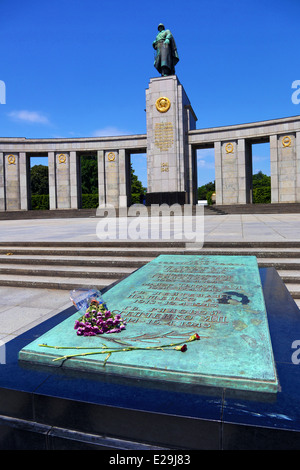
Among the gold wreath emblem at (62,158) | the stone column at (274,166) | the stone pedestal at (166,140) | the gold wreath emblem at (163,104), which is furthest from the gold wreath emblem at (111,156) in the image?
the stone column at (274,166)

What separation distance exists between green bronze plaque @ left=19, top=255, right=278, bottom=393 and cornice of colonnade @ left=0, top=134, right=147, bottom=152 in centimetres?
3348

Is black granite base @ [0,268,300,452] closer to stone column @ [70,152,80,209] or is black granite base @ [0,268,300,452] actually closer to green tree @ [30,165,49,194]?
stone column @ [70,152,80,209]

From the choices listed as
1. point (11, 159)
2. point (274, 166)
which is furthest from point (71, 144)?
point (274, 166)

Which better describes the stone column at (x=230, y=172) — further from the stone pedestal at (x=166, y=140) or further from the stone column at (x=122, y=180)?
the stone column at (x=122, y=180)

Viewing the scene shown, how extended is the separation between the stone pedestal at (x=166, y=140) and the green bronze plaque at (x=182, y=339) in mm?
28654

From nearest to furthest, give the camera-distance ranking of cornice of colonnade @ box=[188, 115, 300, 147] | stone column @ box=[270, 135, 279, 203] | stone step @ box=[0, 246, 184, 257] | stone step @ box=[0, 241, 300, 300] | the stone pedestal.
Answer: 1. stone step @ box=[0, 241, 300, 300]
2. stone step @ box=[0, 246, 184, 257]
3. cornice of colonnade @ box=[188, 115, 300, 147]
4. stone column @ box=[270, 135, 279, 203]
5. the stone pedestal

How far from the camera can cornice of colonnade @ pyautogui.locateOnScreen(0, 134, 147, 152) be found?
118 feet

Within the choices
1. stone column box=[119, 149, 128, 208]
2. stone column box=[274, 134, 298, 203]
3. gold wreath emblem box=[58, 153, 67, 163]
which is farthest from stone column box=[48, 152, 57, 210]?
stone column box=[274, 134, 298, 203]

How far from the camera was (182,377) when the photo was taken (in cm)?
215

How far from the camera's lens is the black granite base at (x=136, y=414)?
182cm

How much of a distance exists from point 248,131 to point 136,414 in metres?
34.5

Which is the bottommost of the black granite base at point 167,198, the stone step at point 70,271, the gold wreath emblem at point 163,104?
the stone step at point 70,271

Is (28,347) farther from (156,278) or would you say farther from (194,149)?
(194,149)

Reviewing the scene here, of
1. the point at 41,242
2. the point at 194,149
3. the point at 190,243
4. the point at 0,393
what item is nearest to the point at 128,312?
the point at 0,393
